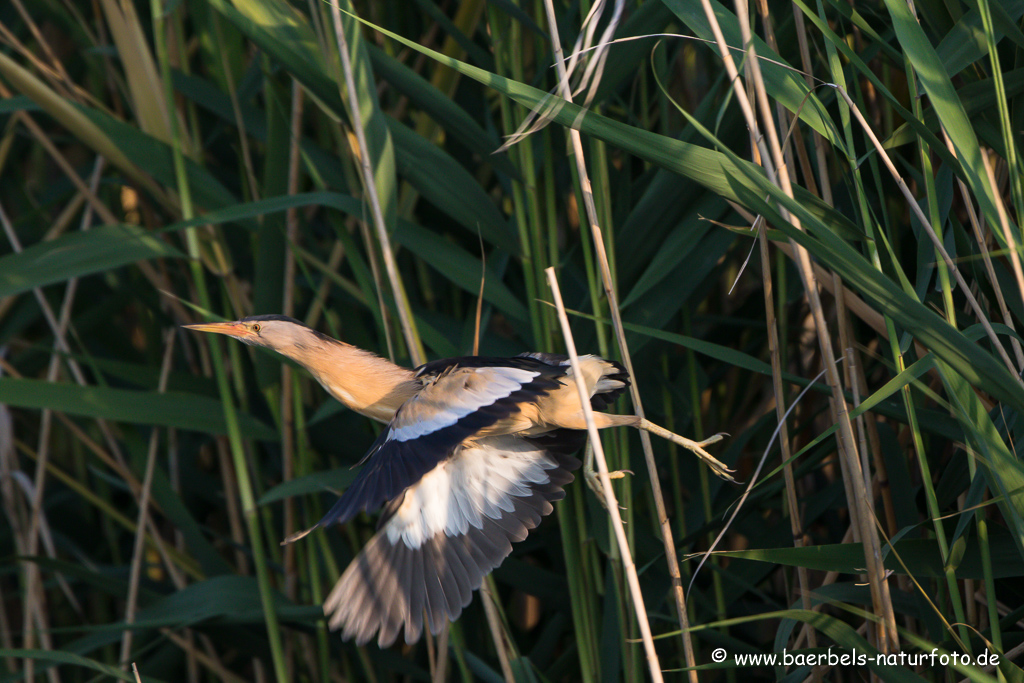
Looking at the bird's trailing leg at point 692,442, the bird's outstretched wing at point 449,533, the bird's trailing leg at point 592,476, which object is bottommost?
the bird's outstretched wing at point 449,533

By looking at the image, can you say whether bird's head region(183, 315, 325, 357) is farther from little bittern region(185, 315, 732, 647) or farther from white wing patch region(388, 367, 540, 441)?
white wing patch region(388, 367, 540, 441)

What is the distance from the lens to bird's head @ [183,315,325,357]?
4.03ft

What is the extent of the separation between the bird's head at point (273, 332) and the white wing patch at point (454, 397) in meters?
0.28

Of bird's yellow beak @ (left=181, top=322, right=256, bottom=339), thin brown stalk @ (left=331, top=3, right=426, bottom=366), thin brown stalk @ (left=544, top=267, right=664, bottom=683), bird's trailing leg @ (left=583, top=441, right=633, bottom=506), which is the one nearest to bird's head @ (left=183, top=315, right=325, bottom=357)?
bird's yellow beak @ (left=181, top=322, right=256, bottom=339)

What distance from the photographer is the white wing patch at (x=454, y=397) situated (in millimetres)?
972

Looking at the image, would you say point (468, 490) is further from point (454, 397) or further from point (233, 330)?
point (233, 330)

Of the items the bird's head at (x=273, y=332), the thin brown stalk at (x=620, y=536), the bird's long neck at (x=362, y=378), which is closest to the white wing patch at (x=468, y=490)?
the bird's long neck at (x=362, y=378)

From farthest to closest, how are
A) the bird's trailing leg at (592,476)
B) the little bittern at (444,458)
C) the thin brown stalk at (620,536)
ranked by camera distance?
the bird's trailing leg at (592,476) < the little bittern at (444,458) < the thin brown stalk at (620,536)

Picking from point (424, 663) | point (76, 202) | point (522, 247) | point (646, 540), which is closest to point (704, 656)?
point (646, 540)

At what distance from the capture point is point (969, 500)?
3.06 feet

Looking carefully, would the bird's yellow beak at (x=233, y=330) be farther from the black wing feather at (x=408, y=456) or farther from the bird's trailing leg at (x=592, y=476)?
the bird's trailing leg at (x=592, y=476)

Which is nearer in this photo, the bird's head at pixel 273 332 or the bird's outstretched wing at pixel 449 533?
the bird's outstretched wing at pixel 449 533

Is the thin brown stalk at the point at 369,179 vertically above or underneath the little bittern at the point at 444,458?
above

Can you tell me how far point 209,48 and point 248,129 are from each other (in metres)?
0.19
